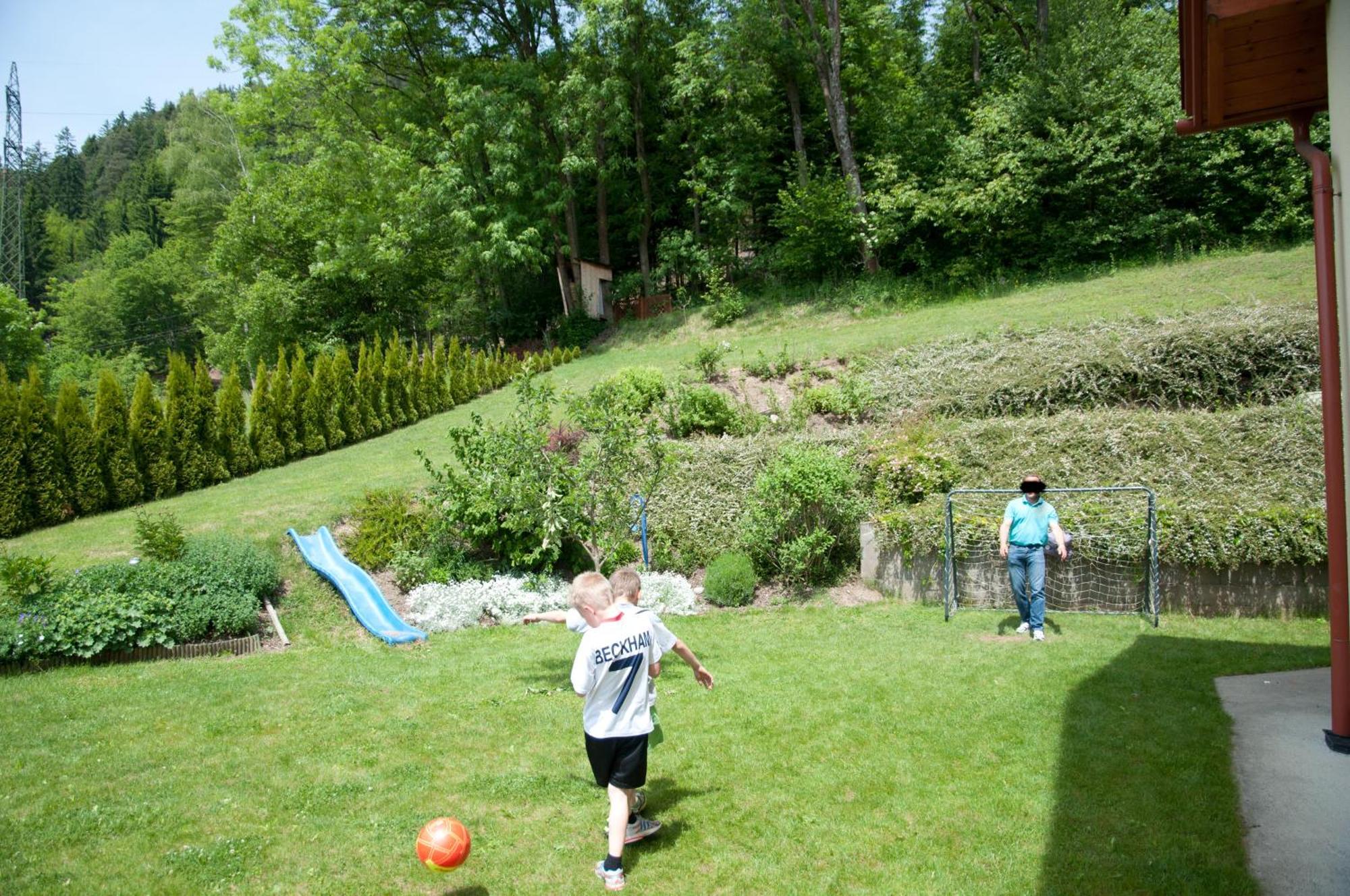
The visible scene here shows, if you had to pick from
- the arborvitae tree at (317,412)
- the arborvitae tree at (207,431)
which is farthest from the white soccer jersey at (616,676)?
the arborvitae tree at (317,412)

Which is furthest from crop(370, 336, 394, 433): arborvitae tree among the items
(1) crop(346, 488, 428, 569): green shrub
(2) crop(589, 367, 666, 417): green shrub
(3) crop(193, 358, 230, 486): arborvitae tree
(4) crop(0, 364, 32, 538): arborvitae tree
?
(1) crop(346, 488, 428, 569): green shrub

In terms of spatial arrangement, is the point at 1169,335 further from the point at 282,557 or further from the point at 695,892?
the point at 282,557

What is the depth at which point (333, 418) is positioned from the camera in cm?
1859

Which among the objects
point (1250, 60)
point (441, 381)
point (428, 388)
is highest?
point (1250, 60)

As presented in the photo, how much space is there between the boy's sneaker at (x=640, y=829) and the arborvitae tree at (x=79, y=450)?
13.0m

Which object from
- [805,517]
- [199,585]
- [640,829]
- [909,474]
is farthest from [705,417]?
[640,829]

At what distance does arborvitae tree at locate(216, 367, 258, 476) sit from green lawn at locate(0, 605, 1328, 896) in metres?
8.70

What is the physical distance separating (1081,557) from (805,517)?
3423 mm

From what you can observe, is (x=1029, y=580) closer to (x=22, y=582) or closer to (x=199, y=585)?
(x=199, y=585)

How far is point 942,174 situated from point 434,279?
1903cm

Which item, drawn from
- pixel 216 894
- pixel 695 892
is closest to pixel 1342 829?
pixel 695 892

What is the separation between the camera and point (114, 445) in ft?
46.6

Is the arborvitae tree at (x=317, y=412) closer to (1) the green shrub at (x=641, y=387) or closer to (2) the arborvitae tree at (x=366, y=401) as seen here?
(2) the arborvitae tree at (x=366, y=401)

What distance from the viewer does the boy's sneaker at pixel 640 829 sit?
452 centimetres
